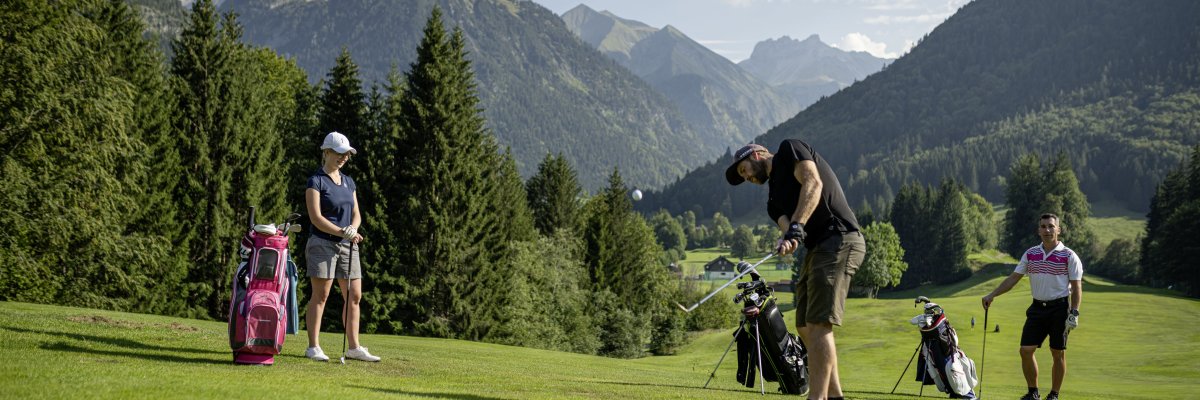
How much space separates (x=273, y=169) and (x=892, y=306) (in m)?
→ 52.6

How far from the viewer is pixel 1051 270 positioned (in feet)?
43.7

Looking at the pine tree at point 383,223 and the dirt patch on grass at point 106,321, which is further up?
the pine tree at point 383,223

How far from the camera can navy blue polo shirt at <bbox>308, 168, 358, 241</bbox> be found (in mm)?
11270

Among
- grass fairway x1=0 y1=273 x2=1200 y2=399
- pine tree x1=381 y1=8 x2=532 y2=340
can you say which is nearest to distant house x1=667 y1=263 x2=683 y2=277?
pine tree x1=381 y1=8 x2=532 y2=340

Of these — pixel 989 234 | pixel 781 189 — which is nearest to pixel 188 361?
pixel 781 189

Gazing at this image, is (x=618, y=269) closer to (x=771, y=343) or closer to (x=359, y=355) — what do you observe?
(x=771, y=343)

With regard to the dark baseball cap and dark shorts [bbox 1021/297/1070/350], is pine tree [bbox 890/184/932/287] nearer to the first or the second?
dark shorts [bbox 1021/297/1070/350]

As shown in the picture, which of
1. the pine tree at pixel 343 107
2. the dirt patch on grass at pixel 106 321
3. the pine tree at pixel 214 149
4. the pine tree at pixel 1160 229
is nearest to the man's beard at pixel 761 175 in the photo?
the dirt patch on grass at pixel 106 321

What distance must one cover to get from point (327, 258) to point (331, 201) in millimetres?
778

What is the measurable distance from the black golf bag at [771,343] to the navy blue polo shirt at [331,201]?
5.76m

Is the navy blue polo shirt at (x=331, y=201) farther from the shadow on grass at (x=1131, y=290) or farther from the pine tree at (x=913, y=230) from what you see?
the pine tree at (x=913, y=230)

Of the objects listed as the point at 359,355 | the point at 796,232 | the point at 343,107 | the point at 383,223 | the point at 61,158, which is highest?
the point at 343,107

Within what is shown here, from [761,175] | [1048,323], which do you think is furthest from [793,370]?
[761,175]

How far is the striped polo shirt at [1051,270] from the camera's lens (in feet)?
43.2
